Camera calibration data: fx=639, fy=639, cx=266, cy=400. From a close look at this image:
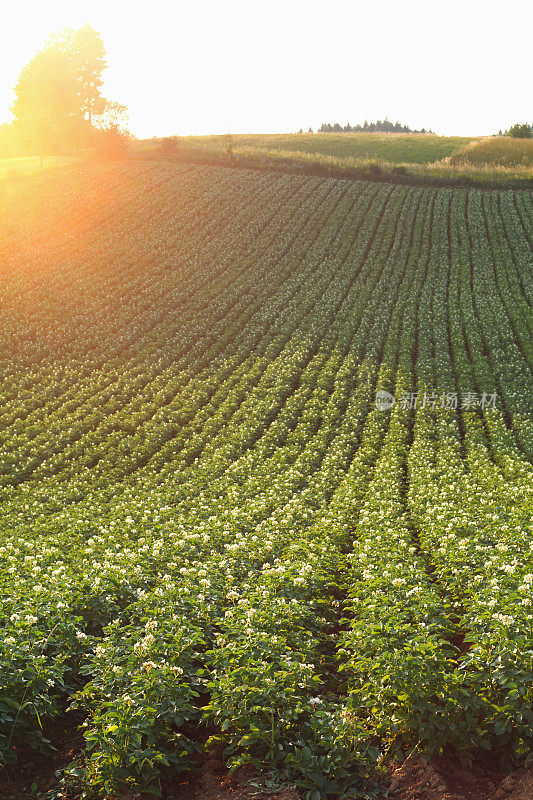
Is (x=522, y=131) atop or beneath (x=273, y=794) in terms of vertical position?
atop

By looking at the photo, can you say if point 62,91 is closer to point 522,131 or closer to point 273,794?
point 522,131

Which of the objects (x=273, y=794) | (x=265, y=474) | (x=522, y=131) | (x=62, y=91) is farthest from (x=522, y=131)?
(x=273, y=794)

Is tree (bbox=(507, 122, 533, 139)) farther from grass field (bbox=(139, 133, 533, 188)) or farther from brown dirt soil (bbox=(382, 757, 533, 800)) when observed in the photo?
brown dirt soil (bbox=(382, 757, 533, 800))

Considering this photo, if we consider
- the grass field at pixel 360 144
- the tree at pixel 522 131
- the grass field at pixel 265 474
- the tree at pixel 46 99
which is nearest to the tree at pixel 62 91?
the tree at pixel 46 99

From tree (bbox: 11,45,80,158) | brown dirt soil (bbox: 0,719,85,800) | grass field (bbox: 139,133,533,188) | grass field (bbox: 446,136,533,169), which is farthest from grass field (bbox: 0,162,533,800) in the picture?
tree (bbox: 11,45,80,158)

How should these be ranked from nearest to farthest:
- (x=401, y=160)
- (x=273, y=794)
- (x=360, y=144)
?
1. (x=273, y=794)
2. (x=401, y=160)
3. (x=360, y=144)

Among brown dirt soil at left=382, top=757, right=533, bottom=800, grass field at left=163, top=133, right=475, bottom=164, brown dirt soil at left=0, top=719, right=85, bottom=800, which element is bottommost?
brown dirt soil at left=0, top=719, right=85, bottom=800

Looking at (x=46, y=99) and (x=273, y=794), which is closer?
(x=273, y=794)

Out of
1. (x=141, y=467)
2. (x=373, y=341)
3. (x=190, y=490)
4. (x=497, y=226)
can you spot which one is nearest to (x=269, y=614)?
(x=190, y=490)
